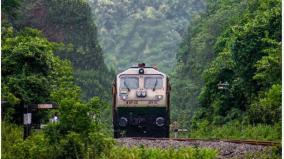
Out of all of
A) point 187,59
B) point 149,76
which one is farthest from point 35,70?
point 187,59

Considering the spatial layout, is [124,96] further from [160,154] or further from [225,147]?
[160,154]

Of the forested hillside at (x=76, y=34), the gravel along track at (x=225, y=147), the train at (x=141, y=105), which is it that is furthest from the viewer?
the forested hillside at (x=76, y=34)

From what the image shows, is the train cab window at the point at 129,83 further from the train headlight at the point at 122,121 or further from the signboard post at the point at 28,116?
the signboard post at the point at 28,116

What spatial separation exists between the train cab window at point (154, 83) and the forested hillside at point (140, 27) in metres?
60.0

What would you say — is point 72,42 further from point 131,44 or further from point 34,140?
point 131,44

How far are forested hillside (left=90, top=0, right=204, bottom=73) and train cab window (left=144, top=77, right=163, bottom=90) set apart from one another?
6000 centimetres

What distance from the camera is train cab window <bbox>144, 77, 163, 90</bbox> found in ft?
62.6

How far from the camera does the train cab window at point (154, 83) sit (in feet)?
62.6

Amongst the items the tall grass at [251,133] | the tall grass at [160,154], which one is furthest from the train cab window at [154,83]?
the tall grass at [160,154]

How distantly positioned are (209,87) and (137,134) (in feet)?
32.2

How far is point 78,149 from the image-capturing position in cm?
1034

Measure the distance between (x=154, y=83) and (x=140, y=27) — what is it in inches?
2664

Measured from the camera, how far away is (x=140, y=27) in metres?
86.4

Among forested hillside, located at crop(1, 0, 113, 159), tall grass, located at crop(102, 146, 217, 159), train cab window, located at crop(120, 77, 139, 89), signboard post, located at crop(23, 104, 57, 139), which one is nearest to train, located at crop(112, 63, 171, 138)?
train cab window, located at crop(120, 77, 139, 89)
